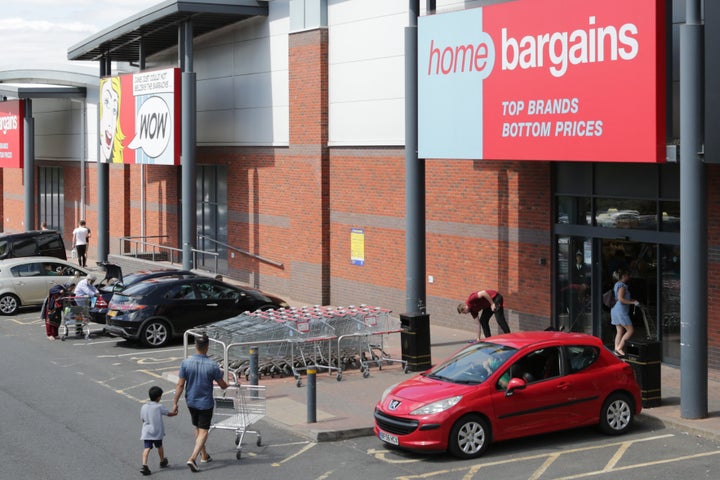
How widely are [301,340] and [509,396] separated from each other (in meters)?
5.61

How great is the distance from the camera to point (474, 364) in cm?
1423

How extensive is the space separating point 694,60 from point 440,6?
368 inches

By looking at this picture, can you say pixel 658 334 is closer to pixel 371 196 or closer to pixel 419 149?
pixel 419 149

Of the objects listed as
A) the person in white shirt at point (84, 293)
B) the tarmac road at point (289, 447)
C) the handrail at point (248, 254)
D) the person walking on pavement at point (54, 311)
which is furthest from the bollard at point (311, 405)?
the handrail at point (248, 254)

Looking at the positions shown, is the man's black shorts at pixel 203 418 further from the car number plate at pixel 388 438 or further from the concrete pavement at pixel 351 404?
the car number plate at pixel 388 438

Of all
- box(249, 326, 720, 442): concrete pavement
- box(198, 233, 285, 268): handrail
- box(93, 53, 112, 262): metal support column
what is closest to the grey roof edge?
box(93, 53, 112, 262): metal support column

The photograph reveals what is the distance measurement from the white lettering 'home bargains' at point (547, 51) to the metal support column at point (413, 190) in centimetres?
45

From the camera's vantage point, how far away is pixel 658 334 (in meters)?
19.0

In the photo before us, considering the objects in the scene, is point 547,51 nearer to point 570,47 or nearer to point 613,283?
point 570,47

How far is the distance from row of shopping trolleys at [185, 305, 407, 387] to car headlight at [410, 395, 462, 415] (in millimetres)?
4591

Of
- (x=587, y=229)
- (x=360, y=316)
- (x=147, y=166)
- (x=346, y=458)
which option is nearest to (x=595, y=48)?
(x=587, y=229)

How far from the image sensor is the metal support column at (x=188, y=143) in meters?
30.8

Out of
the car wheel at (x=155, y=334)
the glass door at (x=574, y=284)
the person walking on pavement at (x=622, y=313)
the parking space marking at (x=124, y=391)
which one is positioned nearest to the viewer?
the parking space marking at (x=124, y=391)

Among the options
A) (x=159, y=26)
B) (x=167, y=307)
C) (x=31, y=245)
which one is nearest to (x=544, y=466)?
(x=167, y=307)
